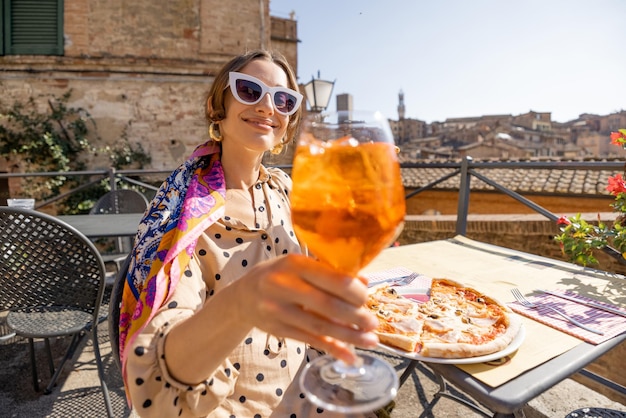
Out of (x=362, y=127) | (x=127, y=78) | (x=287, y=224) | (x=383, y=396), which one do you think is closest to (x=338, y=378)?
(x=383, y=396)

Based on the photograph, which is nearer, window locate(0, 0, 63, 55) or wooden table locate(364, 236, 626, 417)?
wooden table locate(364, 236, 626, 417)

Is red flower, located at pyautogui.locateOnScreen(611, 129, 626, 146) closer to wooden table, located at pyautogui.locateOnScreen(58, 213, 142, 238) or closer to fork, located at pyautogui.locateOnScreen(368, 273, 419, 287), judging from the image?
fork, located at pyautogui.locateOnScreen(368, 273, 419, 287)

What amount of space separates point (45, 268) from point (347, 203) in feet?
6.30

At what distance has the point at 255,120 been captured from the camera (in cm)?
144

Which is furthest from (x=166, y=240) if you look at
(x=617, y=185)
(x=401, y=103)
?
(x=401, y=103)

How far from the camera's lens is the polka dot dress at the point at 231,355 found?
783mm

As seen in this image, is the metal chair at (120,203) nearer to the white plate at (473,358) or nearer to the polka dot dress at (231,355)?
the polka dot dress at (231,355)

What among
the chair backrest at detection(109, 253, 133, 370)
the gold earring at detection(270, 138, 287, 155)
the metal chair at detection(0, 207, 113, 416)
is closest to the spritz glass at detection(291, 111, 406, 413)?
the chair backrest at detection(109, 253, 133, 370)

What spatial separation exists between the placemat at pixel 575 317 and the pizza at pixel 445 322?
0.12 meters

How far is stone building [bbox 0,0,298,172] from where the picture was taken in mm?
8328

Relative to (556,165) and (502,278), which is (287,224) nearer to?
(502,278)

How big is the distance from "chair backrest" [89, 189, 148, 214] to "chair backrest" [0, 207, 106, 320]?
240cm

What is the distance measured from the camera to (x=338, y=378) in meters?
0.72

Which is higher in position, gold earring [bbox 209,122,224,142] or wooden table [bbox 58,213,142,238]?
gold earring [bbox 209,122,224,142]
